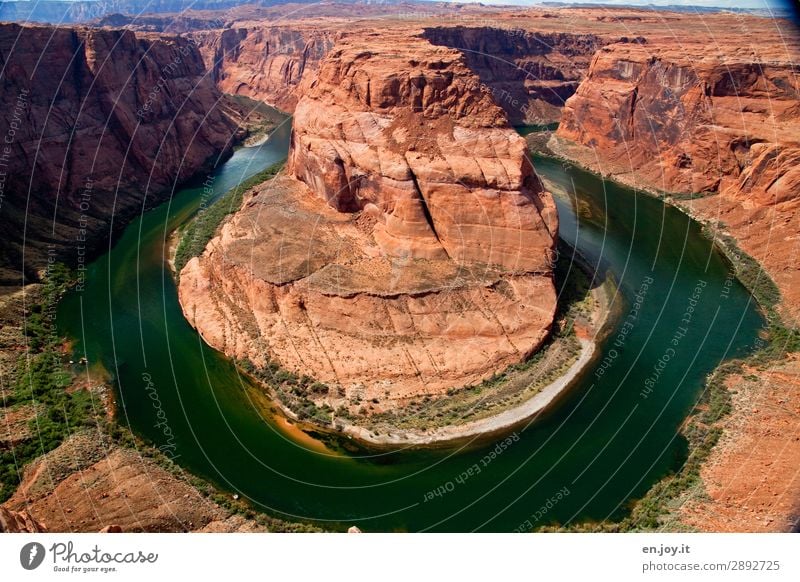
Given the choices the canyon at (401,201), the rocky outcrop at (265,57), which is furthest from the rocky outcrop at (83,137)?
the rocky outcrop at (265,57)

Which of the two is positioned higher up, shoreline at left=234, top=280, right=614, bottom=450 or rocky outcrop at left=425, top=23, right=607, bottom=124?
rocky outcrop at left=425, top=23, right=607, bottom=124

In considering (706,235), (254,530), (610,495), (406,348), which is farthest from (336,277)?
(706,235)

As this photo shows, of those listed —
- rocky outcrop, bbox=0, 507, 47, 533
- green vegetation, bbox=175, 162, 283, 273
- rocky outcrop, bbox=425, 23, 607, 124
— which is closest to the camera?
Result: rocky outcrop, bbox=0, 507, 47, 533

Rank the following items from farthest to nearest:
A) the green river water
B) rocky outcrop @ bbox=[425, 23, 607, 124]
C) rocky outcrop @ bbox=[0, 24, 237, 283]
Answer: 1. rocky outcrop @ bbox=[425, 23, 607, 124]
2. rocky outcrop @ bbox=[0, 24, 237, 283]
3. the green river water

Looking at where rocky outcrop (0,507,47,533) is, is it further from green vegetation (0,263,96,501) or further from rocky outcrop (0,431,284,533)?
green vegetation (0,263,96,501)

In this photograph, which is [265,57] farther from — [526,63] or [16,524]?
A: [16,524]

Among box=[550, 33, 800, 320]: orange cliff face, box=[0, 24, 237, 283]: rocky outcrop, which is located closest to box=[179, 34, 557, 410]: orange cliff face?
box=[0, 24, 237, 283]: rocky outcrop
